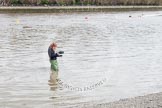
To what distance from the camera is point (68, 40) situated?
4247 cm

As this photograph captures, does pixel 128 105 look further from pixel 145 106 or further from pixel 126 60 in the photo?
pixel 126 60

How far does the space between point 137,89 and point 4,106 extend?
21.4 ft

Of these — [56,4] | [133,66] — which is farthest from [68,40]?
[56,4]

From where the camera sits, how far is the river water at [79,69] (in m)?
19.3

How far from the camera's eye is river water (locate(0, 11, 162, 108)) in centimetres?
1934

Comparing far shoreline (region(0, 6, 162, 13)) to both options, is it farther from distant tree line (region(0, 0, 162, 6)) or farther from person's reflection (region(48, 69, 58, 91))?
person's reflection (region(48, 69, 58, 91))

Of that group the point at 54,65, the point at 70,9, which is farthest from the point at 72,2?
the point at 54,65

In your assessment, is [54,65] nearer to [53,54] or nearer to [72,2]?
[53,54]

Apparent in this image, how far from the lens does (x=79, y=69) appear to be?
26.3 metres

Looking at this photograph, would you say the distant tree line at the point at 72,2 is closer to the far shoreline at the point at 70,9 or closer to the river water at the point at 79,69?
the far shoreline at the point at 70,9

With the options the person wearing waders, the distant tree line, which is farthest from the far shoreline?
the person wearing waders

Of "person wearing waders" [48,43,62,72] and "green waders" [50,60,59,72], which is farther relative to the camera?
"green waders" [50,60,59,72]

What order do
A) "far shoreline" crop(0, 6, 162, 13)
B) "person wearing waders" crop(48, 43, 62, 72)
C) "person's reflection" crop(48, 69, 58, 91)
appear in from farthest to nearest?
"far shoreline" crop(0, 6, 162, 13)
"person wearing waders" crop(48, 43, 62, 72)
"person's reflection" crop(48, 69, 58, 91)

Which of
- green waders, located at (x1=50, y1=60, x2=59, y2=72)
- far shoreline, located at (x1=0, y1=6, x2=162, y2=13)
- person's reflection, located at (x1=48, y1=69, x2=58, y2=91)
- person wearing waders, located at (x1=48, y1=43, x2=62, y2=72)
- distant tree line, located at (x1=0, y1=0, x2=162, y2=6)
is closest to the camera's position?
person's reflection, located at (x1=48, y1=69, x2=58, y2=91)
